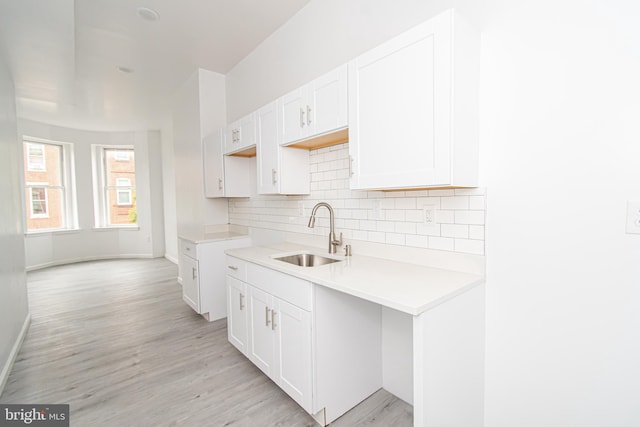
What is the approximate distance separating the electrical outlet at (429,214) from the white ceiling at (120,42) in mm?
2020

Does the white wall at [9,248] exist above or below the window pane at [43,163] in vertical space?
below

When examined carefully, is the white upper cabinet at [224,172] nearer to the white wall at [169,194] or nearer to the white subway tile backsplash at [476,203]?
the white subway tile backsplash at [476,203]

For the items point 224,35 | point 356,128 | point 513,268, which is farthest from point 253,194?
point 513,268

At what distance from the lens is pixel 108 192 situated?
6887 mm

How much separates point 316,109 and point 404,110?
69 cm

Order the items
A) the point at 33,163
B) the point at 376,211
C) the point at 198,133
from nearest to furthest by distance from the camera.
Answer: the point at 376,211 < the point at 198,133 < the point at 33,163

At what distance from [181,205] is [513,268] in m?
4.22

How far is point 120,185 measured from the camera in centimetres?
700

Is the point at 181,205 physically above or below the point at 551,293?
above

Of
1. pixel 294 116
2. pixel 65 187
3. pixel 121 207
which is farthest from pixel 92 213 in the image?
pixel 294 116

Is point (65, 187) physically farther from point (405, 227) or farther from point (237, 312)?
point (405, 227)

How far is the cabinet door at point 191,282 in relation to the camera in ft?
10.5

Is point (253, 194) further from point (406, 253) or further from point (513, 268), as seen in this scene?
point (513, 268)

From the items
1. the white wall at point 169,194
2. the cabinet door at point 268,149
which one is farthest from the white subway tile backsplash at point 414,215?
the white wall at point 169,194
